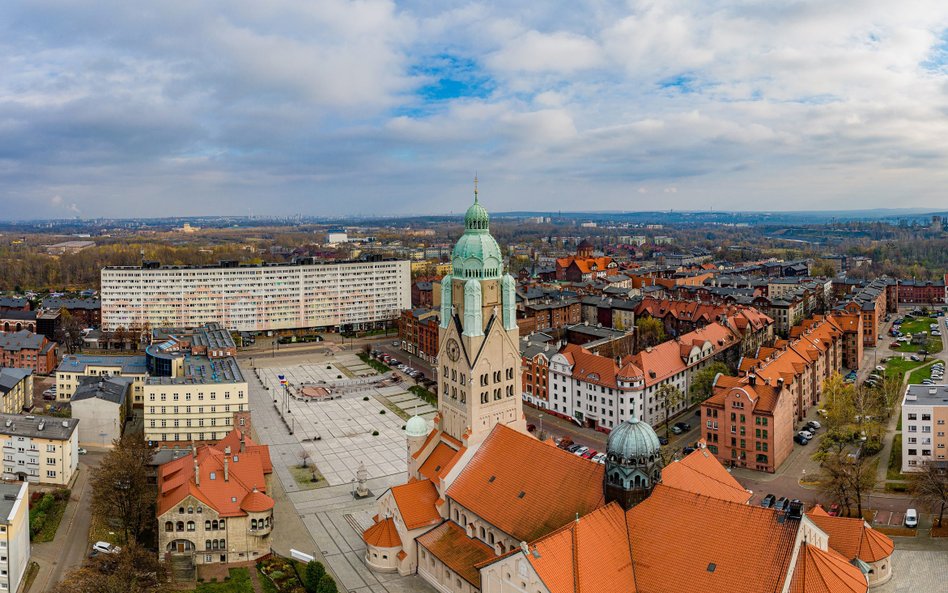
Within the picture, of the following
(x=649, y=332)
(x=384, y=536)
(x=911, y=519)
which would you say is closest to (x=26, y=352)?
(x=384, y=536)

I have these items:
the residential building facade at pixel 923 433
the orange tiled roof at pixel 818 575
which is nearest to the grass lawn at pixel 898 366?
the residential building facade at pixel 923 433

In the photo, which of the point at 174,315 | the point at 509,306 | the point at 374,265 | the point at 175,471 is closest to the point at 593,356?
the point at 509,306

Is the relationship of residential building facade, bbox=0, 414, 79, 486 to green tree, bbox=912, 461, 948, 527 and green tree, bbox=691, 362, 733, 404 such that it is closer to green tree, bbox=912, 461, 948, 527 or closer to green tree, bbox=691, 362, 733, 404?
green tree, bbox=691, 362, 733, 404

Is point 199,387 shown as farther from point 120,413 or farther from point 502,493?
point 502,493

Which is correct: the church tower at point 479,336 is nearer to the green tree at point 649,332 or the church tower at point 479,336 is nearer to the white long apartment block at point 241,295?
the green tree at point 649,332

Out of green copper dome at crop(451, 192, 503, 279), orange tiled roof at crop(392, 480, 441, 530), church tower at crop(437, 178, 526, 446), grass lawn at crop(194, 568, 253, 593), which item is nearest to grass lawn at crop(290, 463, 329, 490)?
grass lawn at crop(194, 568, 253, 593)
